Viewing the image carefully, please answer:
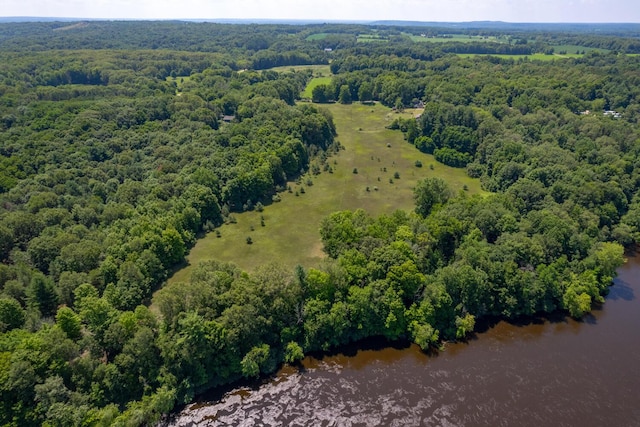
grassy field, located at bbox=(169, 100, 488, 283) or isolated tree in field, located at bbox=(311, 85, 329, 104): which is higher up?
isolated tree in field, located at bbox=(311, 85, 329, 104)

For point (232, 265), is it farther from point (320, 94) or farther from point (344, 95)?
point (344, 95)

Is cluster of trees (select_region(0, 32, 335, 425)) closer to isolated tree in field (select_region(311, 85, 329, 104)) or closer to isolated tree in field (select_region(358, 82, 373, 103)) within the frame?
isolated tree in field (select_region(311, 85, 329, 104))

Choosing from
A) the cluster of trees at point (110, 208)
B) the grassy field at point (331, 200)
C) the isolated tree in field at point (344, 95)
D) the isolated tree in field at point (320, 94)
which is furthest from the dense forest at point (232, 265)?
the isolated tree in field at point (344, 95)

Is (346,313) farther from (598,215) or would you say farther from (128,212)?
(598,215)

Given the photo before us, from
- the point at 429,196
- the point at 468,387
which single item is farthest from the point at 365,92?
the point at 468,387

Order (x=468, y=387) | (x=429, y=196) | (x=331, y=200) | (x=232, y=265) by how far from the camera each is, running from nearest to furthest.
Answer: (x=468, y=387) < (x=232, y=265) < (x=429, y=196) < (x=331, y=200)

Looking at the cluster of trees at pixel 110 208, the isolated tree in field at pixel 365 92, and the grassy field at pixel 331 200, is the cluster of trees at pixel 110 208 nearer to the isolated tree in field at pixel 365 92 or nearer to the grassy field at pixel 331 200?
the grassy field at pixel 331 200

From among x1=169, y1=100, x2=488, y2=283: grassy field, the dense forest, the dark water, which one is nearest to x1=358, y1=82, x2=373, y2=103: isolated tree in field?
x1=169, y1=100, x2=488, y2=283: grassy field
